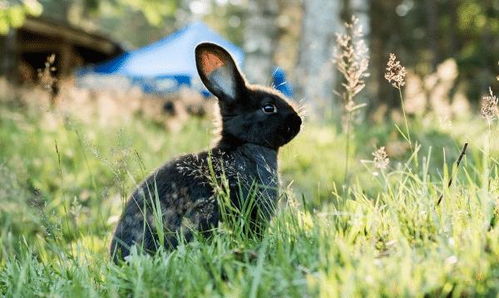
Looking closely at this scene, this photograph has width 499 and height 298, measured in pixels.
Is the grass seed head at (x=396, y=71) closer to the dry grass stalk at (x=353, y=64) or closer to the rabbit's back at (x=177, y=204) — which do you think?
the dry grass stalk at (x=353, y=64)

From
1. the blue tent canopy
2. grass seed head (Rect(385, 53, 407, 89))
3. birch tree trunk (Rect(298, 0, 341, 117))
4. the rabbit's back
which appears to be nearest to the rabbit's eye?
the rabbit's back

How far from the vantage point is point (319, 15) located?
11156mm

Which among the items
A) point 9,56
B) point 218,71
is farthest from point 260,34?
point 218,71

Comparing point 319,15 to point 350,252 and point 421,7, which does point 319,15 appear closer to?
point 350,252

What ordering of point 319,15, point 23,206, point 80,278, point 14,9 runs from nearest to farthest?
point 80,278 < point 23,206 < point 14,9 < point 319,15

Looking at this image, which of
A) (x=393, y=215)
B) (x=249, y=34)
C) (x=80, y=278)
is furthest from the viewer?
(x=249, y=34)

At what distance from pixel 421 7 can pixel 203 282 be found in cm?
2685

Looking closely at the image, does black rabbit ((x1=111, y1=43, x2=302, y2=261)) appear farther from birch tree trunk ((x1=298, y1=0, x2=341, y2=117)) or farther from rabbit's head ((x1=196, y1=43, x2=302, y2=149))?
birch tree trunk ((x1=298, y1=0, x2=341, y2=117))

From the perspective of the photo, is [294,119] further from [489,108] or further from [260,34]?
[260,34]

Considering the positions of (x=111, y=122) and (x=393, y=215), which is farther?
(x=111, y=122)

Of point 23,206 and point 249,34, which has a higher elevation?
point 249,34

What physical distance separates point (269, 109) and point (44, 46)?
17.3 metres

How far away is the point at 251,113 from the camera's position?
358cm

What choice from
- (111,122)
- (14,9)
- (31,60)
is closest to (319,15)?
(111,122)
